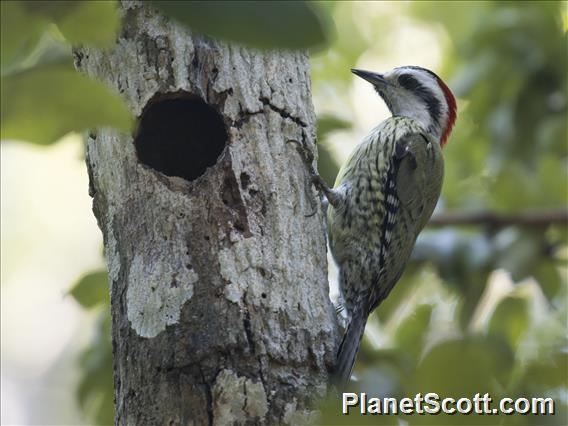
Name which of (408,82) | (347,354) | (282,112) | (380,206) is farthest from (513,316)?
(282,112)

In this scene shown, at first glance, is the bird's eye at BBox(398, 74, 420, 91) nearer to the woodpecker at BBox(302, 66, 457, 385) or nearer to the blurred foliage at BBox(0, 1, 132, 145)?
the woodpecker at BBox(302, 66, 457, 385)

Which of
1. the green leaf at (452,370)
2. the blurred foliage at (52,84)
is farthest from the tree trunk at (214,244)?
the blurred foliage at (52,84)

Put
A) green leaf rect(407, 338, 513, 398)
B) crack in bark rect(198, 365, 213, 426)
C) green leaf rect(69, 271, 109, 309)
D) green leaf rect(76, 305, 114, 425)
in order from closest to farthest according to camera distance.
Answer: green leaf rect(407, 338, 513, 398), crack in bark rect(198, 365, 213, 426), green leaf rect(69, 271, 109, 309), green leaf rect(76, 305, 114, 425)

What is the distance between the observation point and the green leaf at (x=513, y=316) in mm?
3727

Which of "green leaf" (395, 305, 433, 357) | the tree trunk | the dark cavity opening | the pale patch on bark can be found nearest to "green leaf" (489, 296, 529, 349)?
"green leaf" (395, 305, 433, 357)

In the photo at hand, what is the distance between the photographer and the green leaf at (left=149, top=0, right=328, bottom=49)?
27.7 inches

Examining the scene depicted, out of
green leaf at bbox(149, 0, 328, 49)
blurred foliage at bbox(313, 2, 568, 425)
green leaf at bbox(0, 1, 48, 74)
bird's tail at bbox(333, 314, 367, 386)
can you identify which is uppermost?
blurred foliage at bbox(313, 2, 568, 425)

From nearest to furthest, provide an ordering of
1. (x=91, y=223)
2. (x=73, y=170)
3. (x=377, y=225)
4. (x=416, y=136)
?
(x=377, y=225) → (x=416, y=136) → (x=73, y=170) → (x=91, y=223)

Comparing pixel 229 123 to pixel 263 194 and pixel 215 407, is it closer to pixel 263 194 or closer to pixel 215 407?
pixel 263 194

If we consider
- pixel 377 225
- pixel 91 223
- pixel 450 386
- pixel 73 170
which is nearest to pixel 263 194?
pixel 377 225

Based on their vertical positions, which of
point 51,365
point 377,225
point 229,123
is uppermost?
point 51,365

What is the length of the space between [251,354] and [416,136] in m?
1.85

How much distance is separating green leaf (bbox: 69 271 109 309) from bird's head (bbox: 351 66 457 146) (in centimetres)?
163

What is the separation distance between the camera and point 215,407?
81.9 inches
